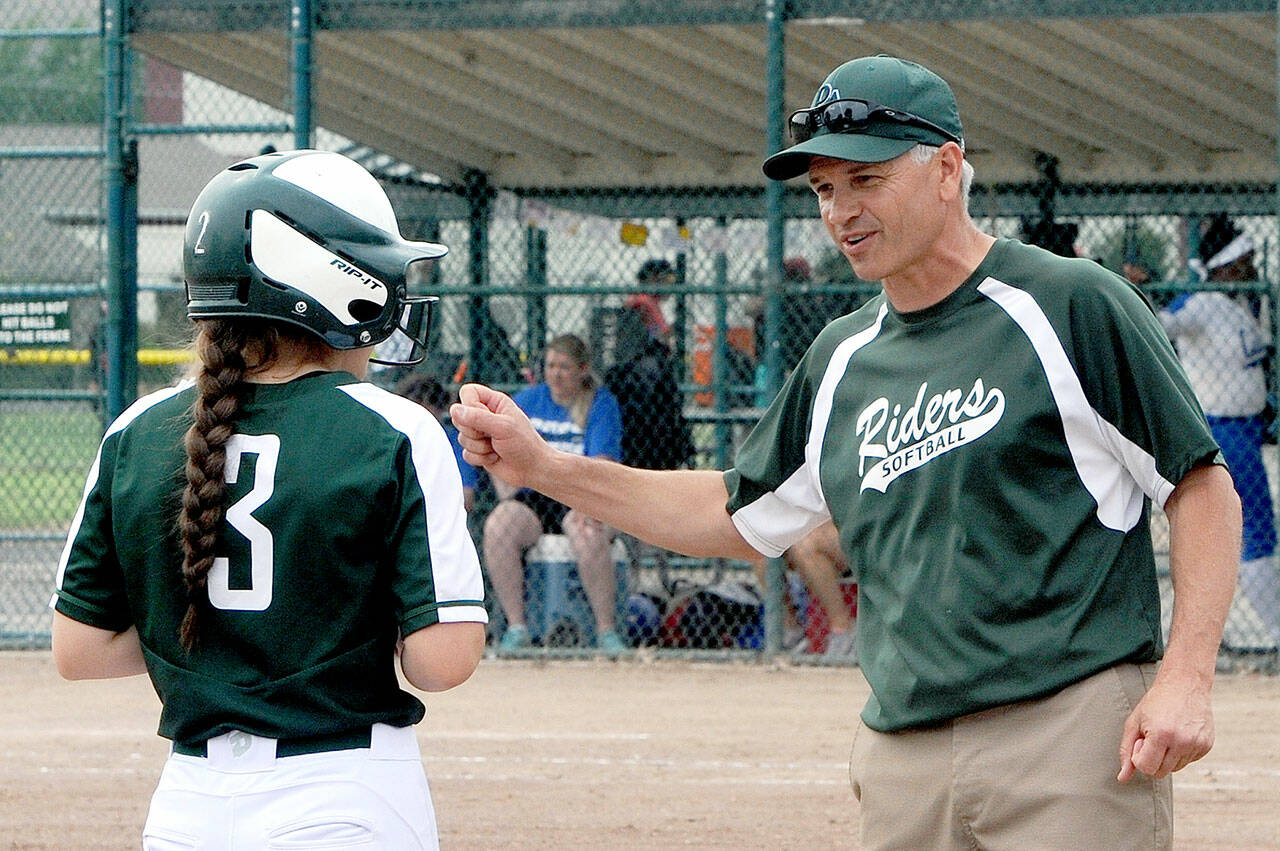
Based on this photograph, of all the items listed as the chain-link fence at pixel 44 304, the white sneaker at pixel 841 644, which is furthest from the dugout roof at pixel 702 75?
the white sneaker at pixel 841 644

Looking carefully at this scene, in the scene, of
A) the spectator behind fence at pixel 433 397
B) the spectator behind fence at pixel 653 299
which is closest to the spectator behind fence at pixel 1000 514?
the spectator behind fence at pixel 433 397

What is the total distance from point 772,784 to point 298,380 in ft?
14.4

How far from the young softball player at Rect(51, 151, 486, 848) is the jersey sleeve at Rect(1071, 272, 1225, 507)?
1.05m

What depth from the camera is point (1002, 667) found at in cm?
271

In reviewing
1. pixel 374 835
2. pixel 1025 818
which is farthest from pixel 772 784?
pixel 374 835

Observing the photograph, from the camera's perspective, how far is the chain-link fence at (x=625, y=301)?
9258mm

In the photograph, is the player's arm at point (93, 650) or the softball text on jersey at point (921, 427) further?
the softball text on jersey at point (921, 427)

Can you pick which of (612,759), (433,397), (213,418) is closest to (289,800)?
(213,418)

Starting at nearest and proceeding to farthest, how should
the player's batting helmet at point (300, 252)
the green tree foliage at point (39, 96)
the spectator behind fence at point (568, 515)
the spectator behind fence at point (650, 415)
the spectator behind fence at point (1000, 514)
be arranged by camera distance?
the player's batting helmet at point (300, 252)
the spectator behind fence at point (1000, 514)
the spectator behind fence at point (568, 515)
the spectator behind fence at point (650, 415)
the green tree foliage at point (39, 96)

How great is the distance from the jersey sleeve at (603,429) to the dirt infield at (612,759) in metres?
1.17

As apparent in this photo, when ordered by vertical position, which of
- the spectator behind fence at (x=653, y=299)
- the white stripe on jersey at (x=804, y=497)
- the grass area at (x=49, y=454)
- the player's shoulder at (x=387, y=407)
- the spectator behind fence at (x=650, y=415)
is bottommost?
the grass area at (x=49, y=454)

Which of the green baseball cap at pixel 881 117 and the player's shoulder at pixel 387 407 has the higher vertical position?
the green baseball cap at pixel 881 117

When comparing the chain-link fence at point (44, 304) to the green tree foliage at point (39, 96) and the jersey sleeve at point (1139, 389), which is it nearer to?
the green tree foliage at point (39, 96)

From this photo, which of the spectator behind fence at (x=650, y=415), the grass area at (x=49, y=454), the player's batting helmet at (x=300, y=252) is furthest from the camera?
the grass area at (x=49, y=454)
